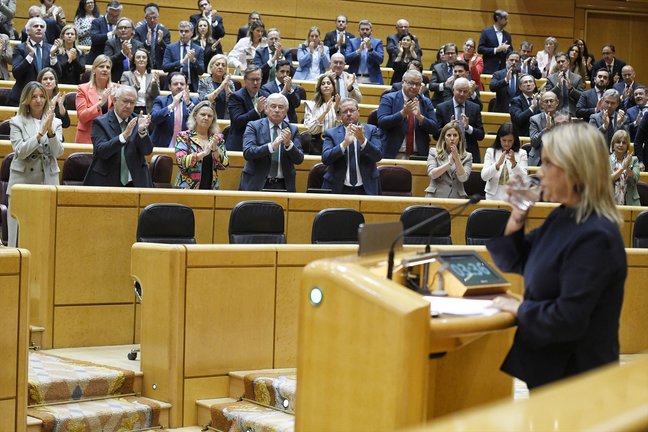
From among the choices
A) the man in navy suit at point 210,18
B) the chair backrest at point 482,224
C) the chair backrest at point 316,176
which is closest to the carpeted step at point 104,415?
the chair backrest at point 482,224

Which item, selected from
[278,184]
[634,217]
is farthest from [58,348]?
[634,217]

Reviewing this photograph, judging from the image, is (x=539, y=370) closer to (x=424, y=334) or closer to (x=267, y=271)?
(x=424, y=334)

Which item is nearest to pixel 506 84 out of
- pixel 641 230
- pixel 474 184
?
pixel 474 184

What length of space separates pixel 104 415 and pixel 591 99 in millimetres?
6065

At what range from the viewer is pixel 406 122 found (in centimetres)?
678

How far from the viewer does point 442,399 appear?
246cm

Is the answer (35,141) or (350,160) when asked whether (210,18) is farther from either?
(35,141)

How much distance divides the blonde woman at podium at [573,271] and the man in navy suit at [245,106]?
4.31 meters

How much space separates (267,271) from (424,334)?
204cm

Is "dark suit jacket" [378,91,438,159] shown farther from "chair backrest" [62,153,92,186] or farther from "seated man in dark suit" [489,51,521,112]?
"seated man in dark suit" [489,51,521,112]

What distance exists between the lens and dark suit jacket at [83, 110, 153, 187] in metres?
4.97

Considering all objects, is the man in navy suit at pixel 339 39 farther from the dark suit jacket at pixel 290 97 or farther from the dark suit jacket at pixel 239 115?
the dark suit jacket at pixel 239 115

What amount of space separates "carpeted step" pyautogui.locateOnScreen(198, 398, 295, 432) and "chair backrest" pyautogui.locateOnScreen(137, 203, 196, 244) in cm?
92

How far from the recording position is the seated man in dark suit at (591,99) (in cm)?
833
